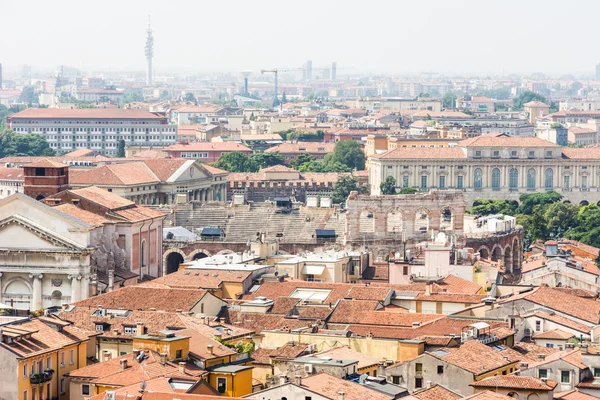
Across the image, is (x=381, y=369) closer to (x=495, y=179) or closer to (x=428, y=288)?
(x=428, y=288)

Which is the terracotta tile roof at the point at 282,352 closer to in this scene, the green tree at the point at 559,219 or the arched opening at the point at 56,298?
the arched opening at the point at 56,298

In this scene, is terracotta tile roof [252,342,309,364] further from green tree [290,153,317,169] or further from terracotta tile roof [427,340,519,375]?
green tree [290,153,317,169]

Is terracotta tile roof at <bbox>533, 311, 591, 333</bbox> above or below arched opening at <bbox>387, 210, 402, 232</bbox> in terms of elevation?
above

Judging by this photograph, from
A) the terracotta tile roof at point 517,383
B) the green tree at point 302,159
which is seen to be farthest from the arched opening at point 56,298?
the green tree at point 302,159

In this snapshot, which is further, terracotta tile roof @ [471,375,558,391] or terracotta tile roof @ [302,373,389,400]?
terracotta tile roof @ [471,375,558,391]

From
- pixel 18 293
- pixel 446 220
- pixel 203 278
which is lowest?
pixel 446 220

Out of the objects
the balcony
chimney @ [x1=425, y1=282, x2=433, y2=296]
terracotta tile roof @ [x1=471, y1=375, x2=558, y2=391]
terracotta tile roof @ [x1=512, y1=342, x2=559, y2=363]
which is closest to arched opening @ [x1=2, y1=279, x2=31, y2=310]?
chimney @ [x1=425, y1=282, x2=433, y2=296]

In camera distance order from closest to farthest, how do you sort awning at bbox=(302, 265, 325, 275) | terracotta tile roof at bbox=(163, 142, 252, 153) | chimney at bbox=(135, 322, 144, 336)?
chimney at bbox=(135, 322, 144, 336) → awning at bbox=(302, 265, 325, 275) → terracotta tile roof at bbox=(163, 142, 252, 153)

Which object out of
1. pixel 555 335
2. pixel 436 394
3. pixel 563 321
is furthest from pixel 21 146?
pixel 436 394
